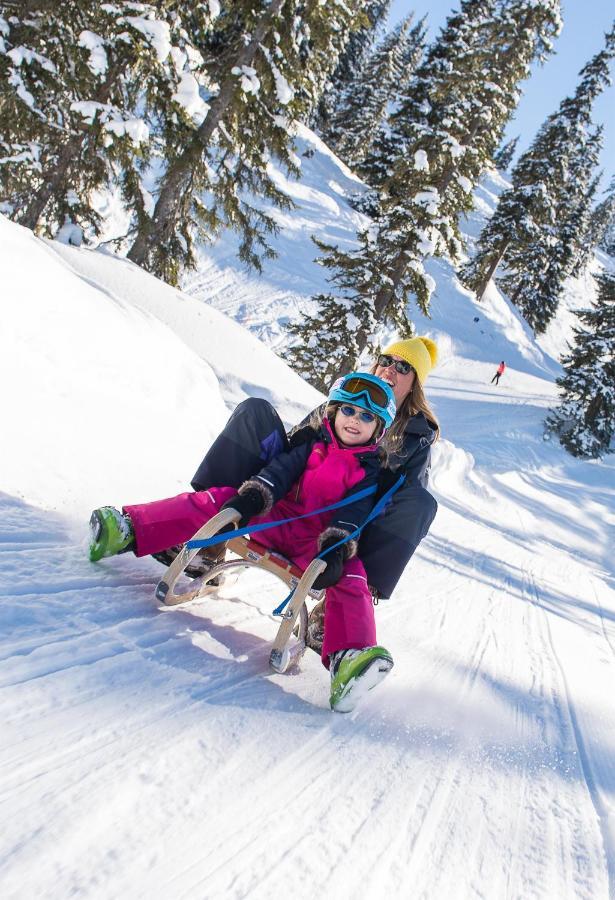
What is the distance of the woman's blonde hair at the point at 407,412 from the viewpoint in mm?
3528

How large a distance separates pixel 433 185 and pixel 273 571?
1419cm

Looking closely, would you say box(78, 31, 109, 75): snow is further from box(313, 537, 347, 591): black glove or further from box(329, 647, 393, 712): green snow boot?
box(329, 647, 393, 712): green snow boot

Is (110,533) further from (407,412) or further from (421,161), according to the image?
(421,161)

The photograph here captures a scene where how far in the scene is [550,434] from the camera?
2459cm

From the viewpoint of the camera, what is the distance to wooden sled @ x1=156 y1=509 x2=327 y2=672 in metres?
2.52

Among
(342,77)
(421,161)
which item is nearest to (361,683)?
(421,161)

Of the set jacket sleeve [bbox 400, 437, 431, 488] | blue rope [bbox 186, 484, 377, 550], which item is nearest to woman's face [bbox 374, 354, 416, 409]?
jacket sleeve [bbox 400, 437, 431, 488]

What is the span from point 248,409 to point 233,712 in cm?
162

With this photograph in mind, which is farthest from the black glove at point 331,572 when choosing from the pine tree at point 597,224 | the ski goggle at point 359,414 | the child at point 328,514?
the pine tree at point 597,224

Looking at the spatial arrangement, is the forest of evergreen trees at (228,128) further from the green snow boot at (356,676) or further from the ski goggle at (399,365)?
the green snow boot at (356,676)

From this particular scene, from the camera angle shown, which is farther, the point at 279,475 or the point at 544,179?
the point at 544,179

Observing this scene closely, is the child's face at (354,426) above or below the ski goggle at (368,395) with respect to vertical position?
below

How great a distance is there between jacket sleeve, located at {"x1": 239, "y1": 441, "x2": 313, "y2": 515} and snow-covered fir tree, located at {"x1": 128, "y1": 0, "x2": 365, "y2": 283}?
30.2ft

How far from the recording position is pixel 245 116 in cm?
1124
